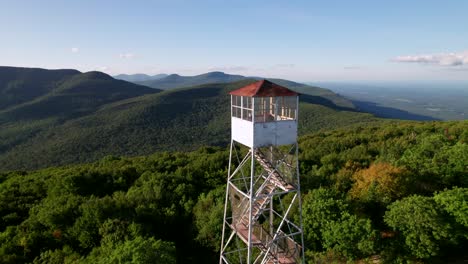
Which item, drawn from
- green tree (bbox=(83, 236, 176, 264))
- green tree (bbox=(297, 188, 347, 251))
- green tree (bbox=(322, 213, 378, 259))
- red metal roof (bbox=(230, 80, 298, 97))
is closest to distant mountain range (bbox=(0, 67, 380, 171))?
green tree (bbox=(297, 188, 347, 251))

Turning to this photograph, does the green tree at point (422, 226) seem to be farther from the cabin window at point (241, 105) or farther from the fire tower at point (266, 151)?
the cabin window at point (241, 105)

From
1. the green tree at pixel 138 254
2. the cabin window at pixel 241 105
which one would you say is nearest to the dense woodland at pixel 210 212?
the green tree at pixel 138 254

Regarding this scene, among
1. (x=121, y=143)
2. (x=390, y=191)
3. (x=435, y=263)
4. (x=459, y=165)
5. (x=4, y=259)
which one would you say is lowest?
(x=121, y=143)

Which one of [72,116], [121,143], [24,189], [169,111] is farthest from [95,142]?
[24,189]

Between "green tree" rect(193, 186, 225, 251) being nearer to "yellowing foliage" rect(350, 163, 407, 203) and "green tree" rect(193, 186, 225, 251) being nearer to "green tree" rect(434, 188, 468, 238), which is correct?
"yellowing foliage" rect(350, 163, 407, 203)

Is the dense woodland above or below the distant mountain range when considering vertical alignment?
above

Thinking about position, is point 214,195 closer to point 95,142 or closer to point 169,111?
point 95,142
